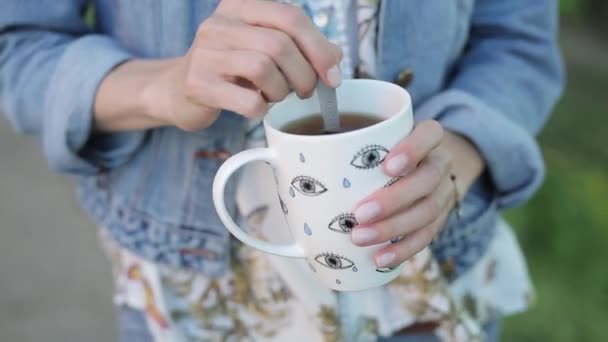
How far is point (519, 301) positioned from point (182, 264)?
52 cm

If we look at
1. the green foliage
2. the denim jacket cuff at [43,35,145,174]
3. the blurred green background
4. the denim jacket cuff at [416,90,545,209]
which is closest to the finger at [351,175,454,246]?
the denim jacket cuff at [416,90,545,209]

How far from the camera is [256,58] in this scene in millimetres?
802

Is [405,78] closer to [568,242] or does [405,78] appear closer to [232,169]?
[232,169]

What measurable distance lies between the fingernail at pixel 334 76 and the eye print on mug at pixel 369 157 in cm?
7

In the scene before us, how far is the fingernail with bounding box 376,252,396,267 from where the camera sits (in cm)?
87

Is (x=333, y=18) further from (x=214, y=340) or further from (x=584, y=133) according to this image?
(x=584, y=133)

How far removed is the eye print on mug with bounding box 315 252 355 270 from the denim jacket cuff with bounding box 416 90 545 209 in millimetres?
302

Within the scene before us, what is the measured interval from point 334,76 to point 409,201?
143mm

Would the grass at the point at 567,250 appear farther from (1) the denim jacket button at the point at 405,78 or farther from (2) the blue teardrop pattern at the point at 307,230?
(2) the blue teardrop pattern at the point at 307,230

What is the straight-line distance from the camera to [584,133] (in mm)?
3115

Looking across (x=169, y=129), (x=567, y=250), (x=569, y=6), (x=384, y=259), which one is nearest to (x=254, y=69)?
(x=384, y=259)

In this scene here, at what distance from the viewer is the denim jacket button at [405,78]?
1.13 meters

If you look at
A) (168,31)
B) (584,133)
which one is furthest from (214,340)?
(584,133)

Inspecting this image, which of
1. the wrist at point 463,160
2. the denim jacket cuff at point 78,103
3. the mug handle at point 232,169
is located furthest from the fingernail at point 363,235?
the denim jacket cuff at point 78,103
